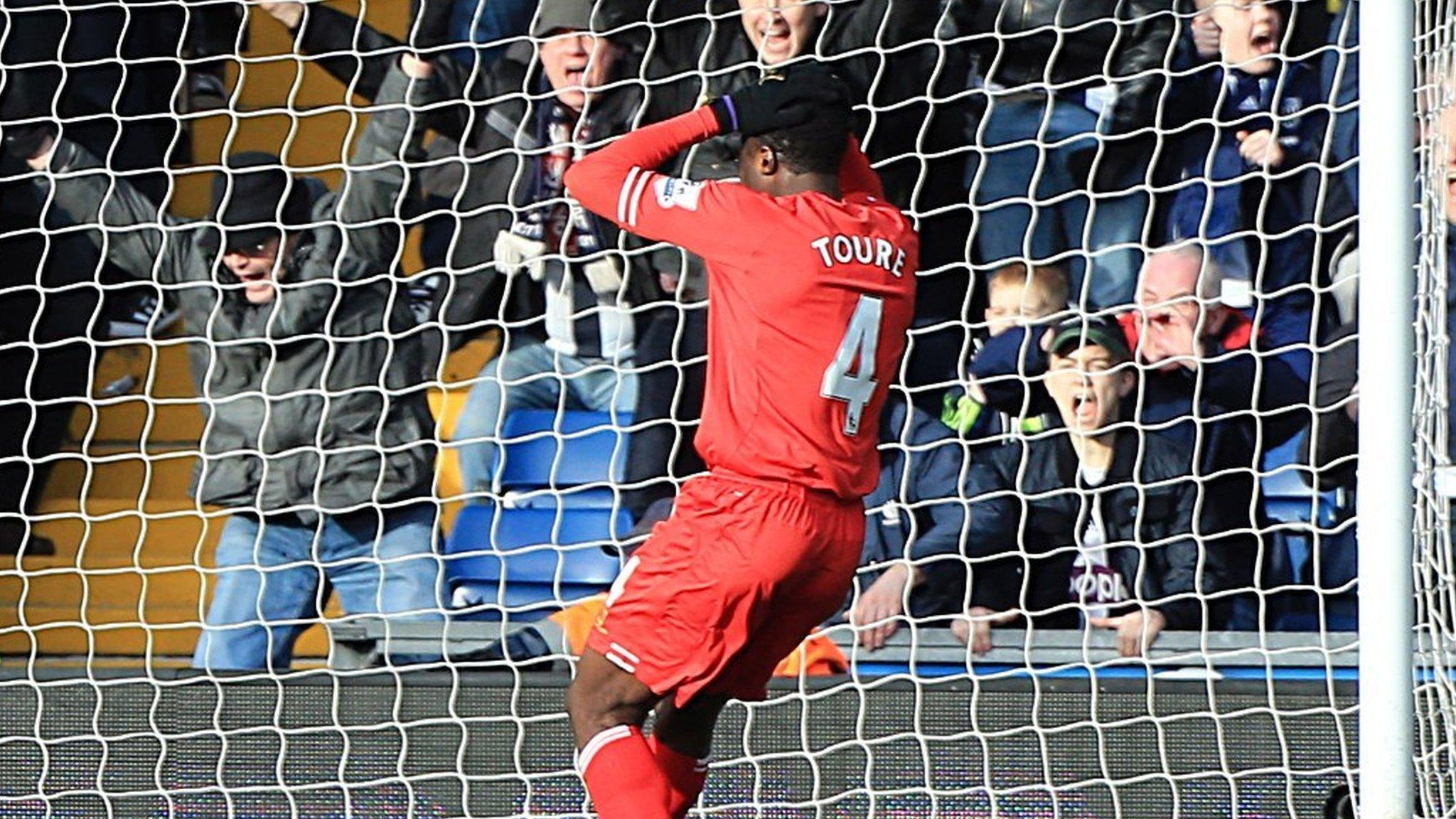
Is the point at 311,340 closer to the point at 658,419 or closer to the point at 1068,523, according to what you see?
the point at 658,419

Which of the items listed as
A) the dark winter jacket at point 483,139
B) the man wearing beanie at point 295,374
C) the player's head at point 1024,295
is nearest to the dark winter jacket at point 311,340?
the man wearing beanie at point 295,374

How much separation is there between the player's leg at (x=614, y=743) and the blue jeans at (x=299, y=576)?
1926mm

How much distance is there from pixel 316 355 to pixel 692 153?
43.7 inches

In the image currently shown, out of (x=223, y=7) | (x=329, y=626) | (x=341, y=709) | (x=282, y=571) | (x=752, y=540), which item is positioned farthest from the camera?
(x=223, y=7)

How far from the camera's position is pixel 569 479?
5176mm

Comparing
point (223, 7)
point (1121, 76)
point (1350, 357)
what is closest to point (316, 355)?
point (223, 7)

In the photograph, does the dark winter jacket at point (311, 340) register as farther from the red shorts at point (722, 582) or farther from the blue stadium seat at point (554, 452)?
the red shorts at point (722, 582)

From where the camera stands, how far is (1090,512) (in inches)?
178

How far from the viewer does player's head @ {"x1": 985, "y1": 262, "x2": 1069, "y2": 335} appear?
14.9 feet

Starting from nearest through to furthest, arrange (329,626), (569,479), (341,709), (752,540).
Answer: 1. (752,540)
2. (341,709)
3. (329,626)
4. (569,479)

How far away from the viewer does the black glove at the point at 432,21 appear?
18.3 ft

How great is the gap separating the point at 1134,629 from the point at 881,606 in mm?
590

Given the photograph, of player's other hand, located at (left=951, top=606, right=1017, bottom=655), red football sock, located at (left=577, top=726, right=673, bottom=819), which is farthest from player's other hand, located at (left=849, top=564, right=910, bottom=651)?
red football sock, located at (left=577, top=726, right=673, bottom=819)

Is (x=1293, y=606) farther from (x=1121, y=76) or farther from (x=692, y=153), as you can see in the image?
(x=692, y=153)
